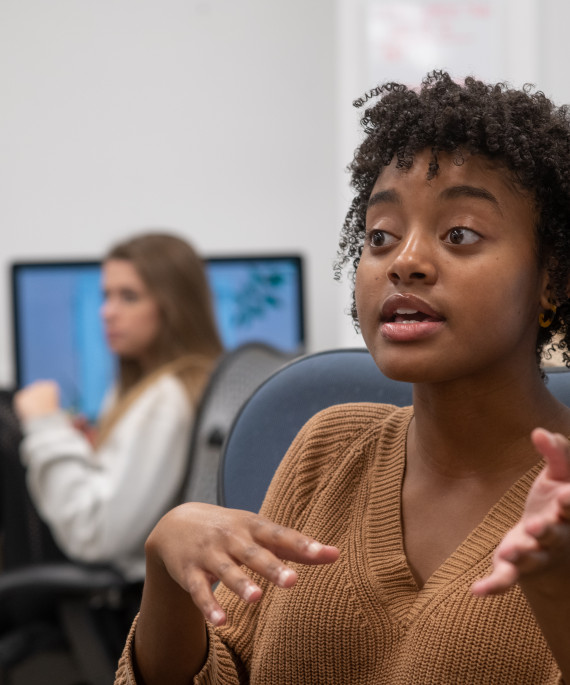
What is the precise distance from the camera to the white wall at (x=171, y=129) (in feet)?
10.2

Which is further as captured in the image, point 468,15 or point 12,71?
point 12,71

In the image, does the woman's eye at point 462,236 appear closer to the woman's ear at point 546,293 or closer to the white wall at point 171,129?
the woman's ear at point 546,293

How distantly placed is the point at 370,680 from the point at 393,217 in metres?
0.42

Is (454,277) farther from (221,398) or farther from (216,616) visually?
(221,398)

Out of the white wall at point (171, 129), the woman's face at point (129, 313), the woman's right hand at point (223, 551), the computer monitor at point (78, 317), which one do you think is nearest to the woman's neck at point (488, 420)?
the woman's right hand at point (223, 551)

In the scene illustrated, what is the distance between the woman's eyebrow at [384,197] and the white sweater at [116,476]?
1.12 meters

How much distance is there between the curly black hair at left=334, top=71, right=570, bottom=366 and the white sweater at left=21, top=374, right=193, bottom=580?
113cm

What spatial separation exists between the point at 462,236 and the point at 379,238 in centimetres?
9

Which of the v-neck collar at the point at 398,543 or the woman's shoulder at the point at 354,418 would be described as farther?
the woman's shoulder at the point at 354,418

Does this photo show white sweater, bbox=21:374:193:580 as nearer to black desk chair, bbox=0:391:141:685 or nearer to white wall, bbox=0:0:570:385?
black desk chair, bbox=0:391:141:685

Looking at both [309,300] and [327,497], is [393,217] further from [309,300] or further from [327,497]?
[309,300]

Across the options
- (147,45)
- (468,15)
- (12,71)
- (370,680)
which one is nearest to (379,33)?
(468,15)

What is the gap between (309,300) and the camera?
3158 mm

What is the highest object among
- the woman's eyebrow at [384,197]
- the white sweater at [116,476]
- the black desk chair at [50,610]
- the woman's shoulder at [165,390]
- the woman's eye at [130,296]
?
the woman's eyebrow at [384,197]
